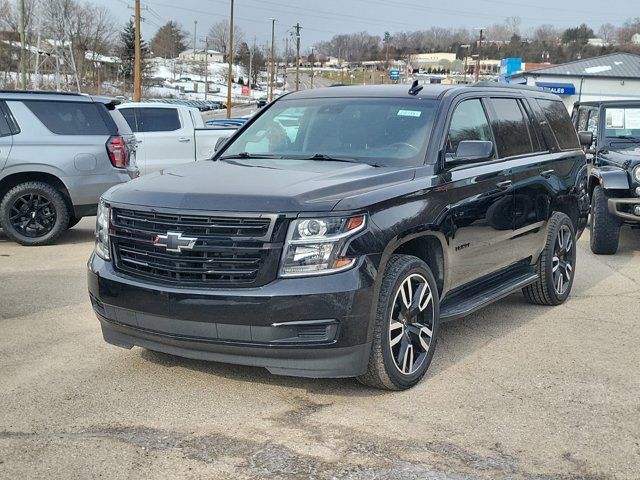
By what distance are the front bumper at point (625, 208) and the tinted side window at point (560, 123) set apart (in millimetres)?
1508

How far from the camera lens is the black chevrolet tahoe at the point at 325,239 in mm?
3994

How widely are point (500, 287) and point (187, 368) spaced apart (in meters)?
2.41

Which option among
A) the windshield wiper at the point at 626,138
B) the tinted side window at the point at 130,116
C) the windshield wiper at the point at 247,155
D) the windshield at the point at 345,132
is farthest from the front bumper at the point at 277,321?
the tinted side window at the point at 130,116

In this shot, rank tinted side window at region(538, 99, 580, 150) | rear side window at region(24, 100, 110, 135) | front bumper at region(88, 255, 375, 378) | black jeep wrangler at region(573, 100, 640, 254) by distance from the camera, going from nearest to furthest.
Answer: front bumper at region(88, 255, 375, 378)
tinted side window at region(538, 99, 580, 150)
black jeep wrangler at region(573, 100, 640, 254)
rear side window at region(24, 100, 110, 135)

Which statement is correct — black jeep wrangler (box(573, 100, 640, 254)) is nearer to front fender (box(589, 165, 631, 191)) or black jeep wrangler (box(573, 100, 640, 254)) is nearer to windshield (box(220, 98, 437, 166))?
front fender (box(589, 165, 631, 191))

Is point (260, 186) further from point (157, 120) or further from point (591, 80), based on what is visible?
point (591, 80)

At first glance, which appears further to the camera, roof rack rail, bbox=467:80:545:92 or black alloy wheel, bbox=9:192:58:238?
→ black alloy wheel, bbox=9:192:58:238

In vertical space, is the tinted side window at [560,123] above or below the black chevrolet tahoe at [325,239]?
above

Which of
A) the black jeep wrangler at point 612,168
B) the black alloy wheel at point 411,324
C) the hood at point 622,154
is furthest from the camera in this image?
the hood at point 622,154

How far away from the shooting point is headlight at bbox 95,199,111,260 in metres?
4.55

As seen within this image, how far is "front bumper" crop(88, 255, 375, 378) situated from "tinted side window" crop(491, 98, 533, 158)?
7.61 ft

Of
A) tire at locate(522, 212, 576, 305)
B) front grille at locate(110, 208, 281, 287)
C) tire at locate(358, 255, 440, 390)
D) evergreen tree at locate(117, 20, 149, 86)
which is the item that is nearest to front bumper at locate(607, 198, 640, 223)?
tire at locate(522, 212, 576, 305)

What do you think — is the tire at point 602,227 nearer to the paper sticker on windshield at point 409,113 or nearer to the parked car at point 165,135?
the paper sticker on windshield at point 409,113

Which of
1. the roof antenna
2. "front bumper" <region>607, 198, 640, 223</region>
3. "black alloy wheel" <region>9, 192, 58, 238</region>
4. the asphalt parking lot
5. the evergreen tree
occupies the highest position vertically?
the evergreen tree
